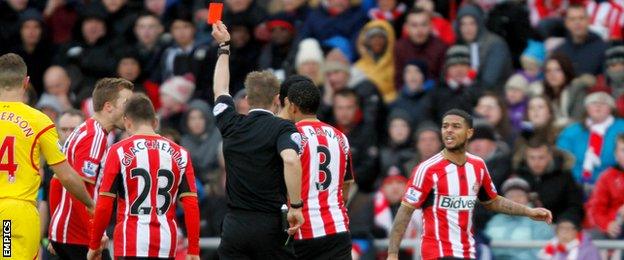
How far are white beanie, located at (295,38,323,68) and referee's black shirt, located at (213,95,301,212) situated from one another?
279 inches

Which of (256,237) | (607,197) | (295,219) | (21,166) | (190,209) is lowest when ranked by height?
(256,237)

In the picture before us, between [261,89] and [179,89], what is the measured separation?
26.4 feet

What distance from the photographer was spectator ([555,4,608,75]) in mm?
18953

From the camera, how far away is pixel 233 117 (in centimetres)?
1258

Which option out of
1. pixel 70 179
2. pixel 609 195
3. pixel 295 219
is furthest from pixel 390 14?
pixel 70 179

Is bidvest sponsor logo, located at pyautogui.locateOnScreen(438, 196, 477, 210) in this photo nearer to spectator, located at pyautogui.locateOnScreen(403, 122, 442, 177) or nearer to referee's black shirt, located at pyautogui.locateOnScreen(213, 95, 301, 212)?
referee's black shirt, located at pyautogui.locateOnScreen(213, 95, 301, 212)

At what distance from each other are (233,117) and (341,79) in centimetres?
690

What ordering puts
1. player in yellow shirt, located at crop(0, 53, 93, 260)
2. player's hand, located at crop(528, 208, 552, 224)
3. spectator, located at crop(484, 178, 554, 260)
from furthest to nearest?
spectator, located at crop(484, 178, 554, 260) → player's hand, located at crop(528, 208, 552, 224) → player in yellow shirt, located at crop(0, 53, 93, 260)

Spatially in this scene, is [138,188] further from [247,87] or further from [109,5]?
[109,5]

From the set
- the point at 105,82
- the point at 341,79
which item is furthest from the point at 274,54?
the point at 105,82

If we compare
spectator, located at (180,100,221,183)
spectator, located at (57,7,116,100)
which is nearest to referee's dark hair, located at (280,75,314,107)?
spectator, located at (180,100,221,183)

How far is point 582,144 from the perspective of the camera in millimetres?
17703

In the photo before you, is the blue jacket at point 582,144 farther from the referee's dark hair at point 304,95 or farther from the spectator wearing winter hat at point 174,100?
the referee's dark hair at point 304,95

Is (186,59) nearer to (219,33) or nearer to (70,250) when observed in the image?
(70,250)
